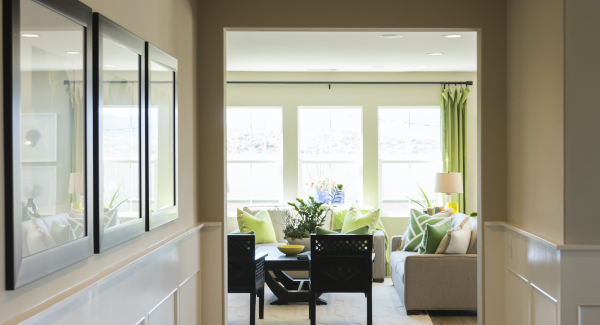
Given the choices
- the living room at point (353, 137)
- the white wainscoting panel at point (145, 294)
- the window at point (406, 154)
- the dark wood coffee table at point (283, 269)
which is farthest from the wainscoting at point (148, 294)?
the window at point (406, 154)

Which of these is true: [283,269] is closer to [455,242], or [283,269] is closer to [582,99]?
[455,242]

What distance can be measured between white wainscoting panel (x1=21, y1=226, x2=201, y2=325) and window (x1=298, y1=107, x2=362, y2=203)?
12.8ft

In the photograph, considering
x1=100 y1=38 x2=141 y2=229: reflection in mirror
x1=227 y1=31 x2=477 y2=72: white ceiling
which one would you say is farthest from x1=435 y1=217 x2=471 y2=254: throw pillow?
x1=100 y1=38 x2=141 y2=229: reflection in mirror

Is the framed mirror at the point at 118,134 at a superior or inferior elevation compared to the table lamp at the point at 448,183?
superior

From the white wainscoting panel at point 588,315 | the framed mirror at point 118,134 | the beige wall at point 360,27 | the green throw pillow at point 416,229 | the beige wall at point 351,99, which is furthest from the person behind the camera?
the beige wall at point 351,99

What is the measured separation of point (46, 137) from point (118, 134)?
0.49 m

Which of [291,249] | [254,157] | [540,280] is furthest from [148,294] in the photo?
[254,157]

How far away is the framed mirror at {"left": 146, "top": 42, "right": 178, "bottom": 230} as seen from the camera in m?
2.07

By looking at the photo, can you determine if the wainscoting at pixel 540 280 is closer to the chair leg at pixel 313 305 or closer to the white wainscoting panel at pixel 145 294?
the chair leg at pixel 313 305

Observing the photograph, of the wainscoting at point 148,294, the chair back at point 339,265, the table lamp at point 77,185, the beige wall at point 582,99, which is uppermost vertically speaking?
the beige wall at point 582,99

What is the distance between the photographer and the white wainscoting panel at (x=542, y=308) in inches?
89.3

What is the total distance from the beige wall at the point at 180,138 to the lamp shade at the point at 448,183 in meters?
3.91

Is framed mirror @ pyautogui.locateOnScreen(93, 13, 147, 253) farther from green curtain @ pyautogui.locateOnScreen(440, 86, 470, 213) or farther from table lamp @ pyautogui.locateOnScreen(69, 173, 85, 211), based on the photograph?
green curtain @ pyautogui.locateOnScreen(440, 86, 470, 213)

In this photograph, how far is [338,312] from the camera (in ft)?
14.8
